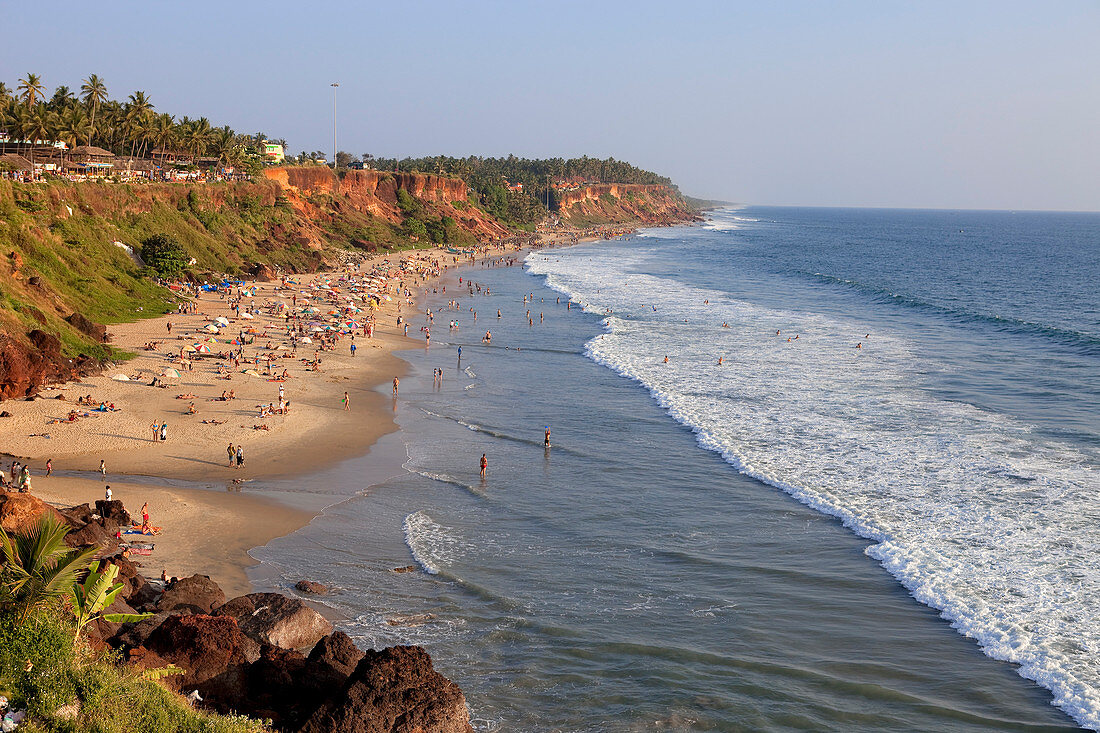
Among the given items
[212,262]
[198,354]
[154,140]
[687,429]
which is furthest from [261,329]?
[154,140]

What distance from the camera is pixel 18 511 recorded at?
57.2 ft

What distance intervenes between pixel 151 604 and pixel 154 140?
238ft

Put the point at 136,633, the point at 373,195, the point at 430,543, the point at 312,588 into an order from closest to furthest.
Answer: the point at 136,633, the point at 312,588, the point at 430,543, the point at 373,195

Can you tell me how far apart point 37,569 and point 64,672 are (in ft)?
6.44

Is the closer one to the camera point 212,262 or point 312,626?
point 312,626

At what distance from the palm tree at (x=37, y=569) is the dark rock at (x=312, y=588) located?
7.00m

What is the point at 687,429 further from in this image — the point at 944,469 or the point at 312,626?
the point at 312,626

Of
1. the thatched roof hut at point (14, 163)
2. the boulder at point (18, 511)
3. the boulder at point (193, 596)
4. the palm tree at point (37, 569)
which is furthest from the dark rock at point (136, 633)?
the thatched roof hut at point (14, 163)

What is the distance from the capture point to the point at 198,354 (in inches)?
1609

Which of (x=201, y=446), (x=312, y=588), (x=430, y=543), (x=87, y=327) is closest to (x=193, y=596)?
(x=312, y=588)

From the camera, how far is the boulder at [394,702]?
13.0 m

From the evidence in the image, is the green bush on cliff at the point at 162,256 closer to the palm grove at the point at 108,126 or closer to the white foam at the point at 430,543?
the palm grove at the point at 108,126

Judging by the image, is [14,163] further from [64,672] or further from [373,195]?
[373,195]

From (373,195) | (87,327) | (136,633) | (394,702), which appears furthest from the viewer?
(373,195)
